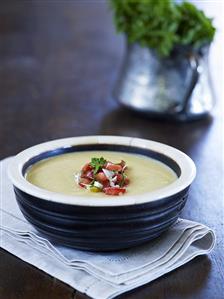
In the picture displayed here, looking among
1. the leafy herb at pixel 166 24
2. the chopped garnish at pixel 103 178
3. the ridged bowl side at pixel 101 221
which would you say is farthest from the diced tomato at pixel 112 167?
the leafy herb at pixel 166 24

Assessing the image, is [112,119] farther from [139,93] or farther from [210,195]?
[210,195]

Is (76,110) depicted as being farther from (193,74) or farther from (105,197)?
(105,197)

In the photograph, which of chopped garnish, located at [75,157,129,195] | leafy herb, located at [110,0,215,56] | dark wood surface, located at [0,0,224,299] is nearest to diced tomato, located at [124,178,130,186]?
chopped garnish, located at [75,157,129,195]

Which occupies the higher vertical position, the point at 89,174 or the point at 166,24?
the point at 166,24

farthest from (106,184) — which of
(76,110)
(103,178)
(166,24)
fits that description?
(76,110)

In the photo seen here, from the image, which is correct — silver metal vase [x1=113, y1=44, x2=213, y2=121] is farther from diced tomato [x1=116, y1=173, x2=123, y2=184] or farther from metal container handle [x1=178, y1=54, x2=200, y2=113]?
diced tomato [x1=116, y1=173, x2=123, y2=184]

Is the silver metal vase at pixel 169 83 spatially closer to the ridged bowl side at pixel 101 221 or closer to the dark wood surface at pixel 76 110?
the dark wood surface at pixel 76 110
